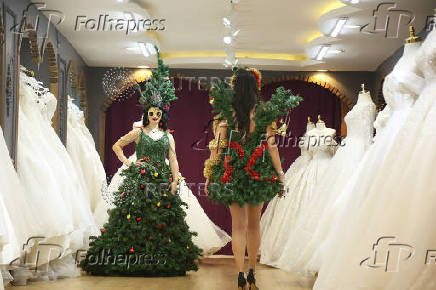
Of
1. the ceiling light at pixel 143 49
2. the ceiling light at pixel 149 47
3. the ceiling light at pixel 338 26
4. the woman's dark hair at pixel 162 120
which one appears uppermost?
the ceiling light at pixel 143 49

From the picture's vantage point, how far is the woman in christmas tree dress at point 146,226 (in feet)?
19.7

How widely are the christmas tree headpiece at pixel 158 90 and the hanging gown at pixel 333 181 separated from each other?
1680mm

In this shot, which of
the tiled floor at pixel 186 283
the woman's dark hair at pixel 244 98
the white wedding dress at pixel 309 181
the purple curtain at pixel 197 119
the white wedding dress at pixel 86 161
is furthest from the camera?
the purple curtain at pixel 197 119

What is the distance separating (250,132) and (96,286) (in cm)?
175

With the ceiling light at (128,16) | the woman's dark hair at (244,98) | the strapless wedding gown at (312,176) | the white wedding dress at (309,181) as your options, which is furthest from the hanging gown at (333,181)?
the ceiling light at (128,16)

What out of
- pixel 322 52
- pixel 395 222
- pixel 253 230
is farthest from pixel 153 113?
pixel 322 52

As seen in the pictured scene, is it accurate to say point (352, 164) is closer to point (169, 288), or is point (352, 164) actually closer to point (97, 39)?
point (169, 288)

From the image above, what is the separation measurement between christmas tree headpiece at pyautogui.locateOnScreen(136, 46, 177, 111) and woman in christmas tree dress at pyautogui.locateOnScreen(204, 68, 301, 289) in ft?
4.98

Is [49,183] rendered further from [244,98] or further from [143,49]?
[143,49]

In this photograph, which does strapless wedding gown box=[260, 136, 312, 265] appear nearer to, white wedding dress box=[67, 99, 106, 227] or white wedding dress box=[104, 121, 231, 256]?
white wedding dress box=[104, 121, 231, 256]

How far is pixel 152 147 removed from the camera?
6137 mm

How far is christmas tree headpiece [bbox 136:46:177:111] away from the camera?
20.6 ft

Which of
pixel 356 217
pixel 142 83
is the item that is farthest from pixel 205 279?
pixel 142 83

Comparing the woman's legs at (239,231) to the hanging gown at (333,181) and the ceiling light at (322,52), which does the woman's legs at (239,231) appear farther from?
the ceiling light at (322,52)
